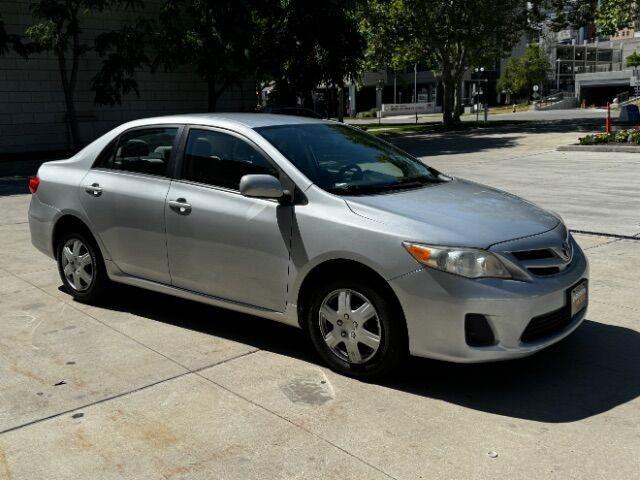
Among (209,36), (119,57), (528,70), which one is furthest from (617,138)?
(528,70)

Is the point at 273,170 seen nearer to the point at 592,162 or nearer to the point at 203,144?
the point at 203,144

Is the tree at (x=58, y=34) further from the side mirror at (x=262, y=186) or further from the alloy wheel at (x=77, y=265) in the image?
the side mirror at (x=262, y=186)

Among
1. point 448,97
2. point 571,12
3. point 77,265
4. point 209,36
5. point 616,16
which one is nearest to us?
point 77,265

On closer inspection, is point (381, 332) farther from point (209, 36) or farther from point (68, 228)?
point (209, 36)

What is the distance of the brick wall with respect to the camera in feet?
82.5

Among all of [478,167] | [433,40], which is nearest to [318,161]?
[478,167]

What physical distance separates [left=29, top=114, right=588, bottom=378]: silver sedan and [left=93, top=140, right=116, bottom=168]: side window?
0.04 feet

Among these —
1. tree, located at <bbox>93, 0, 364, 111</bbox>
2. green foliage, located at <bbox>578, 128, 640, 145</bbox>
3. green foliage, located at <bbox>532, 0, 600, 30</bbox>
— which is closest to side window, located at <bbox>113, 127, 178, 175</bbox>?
green foliage, located at <bbox>578, 128, 640, 145</bbox>

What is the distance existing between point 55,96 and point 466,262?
1007 inches

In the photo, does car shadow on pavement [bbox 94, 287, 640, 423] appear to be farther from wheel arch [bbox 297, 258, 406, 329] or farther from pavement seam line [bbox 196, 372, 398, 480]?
pavement seam line [bbox 196, 372, 398, 480]

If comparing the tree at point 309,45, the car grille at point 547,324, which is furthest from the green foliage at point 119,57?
the car grille at point 547,324

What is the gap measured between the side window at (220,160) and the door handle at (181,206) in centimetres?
19

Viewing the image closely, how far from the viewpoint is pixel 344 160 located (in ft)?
16.1

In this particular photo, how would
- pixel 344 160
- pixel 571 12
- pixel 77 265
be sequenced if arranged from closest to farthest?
pixel 344 160
pixel 77 265
pixel 571 12
